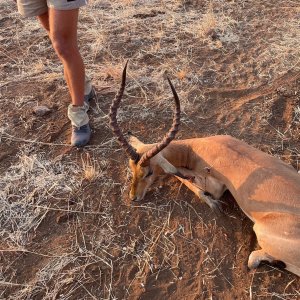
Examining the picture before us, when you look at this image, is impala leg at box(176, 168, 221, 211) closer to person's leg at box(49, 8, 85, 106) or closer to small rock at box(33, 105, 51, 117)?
person's leg at box(49, 8, 85, 106)

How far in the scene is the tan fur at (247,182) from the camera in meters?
4.16

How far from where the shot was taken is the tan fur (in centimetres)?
416

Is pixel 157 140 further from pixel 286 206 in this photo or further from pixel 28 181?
pixel 286 206

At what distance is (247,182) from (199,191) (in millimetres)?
643

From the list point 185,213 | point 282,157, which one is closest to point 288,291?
point 185,213

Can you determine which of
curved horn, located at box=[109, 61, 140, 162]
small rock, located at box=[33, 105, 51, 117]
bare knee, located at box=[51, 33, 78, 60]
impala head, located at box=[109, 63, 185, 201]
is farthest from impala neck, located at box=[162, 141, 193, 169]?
small rock, located at box=[33, 105, 51, 117]

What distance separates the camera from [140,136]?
227 inches

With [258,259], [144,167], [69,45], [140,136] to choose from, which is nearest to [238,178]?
[258,259]

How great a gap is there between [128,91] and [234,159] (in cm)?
242

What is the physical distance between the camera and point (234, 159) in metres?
4.63

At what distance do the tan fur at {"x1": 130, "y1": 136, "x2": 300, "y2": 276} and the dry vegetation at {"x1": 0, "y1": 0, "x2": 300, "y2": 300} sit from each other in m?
0.20

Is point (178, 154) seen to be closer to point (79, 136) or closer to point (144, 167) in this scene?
point (144, 167)

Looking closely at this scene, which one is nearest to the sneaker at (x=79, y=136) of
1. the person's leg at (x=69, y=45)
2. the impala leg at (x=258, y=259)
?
the person's leg at (x=69, y=45)

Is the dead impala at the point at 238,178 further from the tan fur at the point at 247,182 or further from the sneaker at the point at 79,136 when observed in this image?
the sneaker at the point at 79,136
